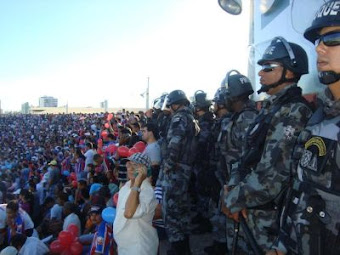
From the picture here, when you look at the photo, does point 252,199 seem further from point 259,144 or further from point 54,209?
point 54,209

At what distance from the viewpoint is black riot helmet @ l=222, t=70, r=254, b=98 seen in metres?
3.64

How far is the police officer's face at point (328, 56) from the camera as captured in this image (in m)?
1.56

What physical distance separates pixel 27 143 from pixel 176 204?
23814mm

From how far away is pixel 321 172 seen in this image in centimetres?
147

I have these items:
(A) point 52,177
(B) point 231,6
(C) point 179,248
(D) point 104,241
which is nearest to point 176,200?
(C) point 179,248

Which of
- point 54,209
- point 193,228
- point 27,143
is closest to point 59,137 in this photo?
point 27,143

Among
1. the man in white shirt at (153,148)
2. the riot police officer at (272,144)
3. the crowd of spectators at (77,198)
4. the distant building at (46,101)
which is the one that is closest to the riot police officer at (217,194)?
the crowd of spectators at (77,198)

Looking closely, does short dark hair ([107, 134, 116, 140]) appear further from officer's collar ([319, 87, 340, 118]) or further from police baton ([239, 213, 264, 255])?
officer's collar ([319, 87, 340, 118])

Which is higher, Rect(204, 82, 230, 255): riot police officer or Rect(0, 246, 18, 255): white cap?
Rect(204, 82, 230, 255): riot police officer

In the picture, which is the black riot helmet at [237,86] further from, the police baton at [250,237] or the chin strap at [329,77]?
the chin strap at [329,77]

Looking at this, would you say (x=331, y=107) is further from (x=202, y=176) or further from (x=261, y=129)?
(x=202, y=176)

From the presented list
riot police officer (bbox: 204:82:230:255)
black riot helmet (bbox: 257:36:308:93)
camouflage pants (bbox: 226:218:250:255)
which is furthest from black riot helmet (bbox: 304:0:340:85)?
riot police officer (bbox: 204:82:230:255)

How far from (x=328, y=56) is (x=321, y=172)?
0.54m

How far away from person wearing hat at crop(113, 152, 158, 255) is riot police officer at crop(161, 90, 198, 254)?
1184 mm
